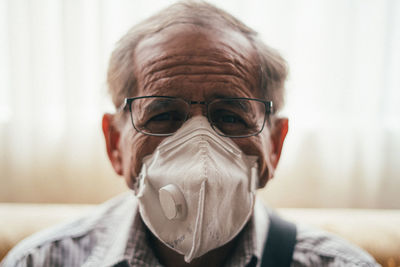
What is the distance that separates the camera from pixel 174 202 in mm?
721

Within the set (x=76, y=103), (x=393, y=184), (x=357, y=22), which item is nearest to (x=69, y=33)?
(x=76, y=103)

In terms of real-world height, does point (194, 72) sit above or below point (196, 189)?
above

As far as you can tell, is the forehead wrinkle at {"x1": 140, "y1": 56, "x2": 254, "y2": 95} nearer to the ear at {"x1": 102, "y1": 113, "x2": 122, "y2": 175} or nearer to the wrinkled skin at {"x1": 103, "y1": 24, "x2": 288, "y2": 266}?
the wrinkled skin at {"x1": 103, "y1": 24, "x2": 288, "y2": 266}

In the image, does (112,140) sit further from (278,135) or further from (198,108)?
(278,135)

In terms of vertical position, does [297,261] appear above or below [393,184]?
above

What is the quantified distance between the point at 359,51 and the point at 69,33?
1.50m

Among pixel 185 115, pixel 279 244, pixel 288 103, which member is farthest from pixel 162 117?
pixel 288 103

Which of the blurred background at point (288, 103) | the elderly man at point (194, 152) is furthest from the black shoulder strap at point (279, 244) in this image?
the blurred background at point (288, 103)

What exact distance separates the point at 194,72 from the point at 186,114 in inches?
3.9

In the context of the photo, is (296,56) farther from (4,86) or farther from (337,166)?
(4,86)

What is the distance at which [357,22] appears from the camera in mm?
1814

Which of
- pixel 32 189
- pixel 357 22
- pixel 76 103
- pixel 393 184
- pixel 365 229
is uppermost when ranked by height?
pixel 357 22

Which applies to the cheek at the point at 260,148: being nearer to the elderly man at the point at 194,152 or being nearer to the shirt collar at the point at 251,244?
the elderly man at the point at 194,152

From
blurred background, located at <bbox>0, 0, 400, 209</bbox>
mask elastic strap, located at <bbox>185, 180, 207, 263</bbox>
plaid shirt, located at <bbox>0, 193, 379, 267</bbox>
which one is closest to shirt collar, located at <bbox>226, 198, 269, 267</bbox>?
plaid shirt, located at <bbox>0, 193, 379, 267</bbox>
